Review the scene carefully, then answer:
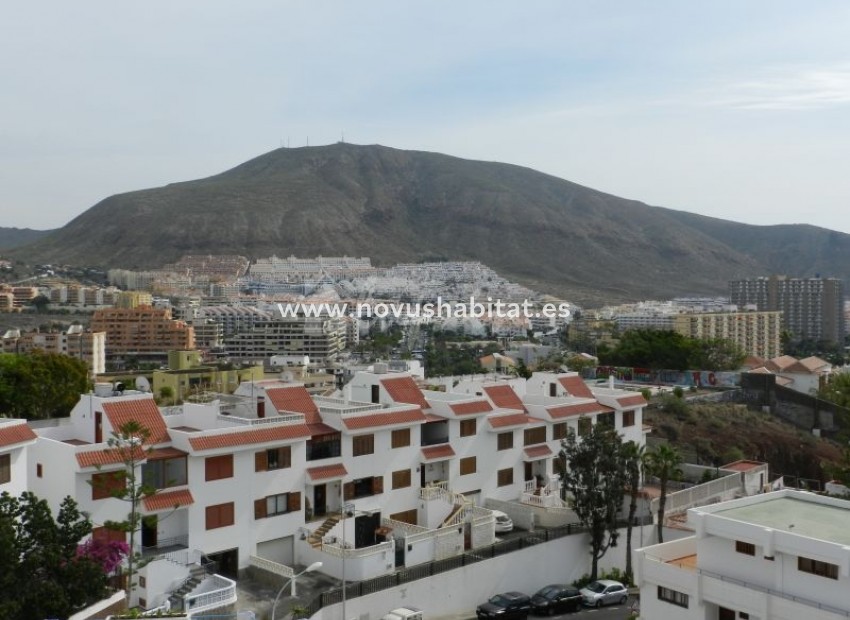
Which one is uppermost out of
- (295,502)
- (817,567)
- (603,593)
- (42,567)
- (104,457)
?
(104,457)

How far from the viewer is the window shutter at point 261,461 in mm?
25281

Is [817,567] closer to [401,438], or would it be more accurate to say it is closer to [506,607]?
[506,607]

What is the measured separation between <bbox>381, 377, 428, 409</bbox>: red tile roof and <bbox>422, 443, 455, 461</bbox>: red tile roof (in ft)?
5.62

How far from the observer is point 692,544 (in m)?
20.5

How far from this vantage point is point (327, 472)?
26797 millimetres

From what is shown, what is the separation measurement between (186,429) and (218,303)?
15582 cm

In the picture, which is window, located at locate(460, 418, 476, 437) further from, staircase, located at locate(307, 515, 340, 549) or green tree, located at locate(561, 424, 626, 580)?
staircase, located at locate(307, 515, 340, 549)

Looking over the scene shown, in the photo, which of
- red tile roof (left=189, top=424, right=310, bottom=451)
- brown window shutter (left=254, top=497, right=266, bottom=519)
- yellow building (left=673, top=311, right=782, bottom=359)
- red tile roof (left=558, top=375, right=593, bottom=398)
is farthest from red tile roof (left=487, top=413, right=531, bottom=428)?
yellow building (left=673, top=311, right=782, bottom=359)

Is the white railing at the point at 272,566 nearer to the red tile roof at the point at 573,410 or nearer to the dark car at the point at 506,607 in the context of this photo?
the dark car at the point at 506,607

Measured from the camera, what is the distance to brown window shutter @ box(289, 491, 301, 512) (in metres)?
26.1

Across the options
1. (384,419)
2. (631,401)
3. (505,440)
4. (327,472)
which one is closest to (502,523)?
(505,440)

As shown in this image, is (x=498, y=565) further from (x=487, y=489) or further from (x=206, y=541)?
(x=206, y=541)

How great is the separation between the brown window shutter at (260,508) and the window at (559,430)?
12811 millimetres

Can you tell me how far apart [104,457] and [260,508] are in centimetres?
488
